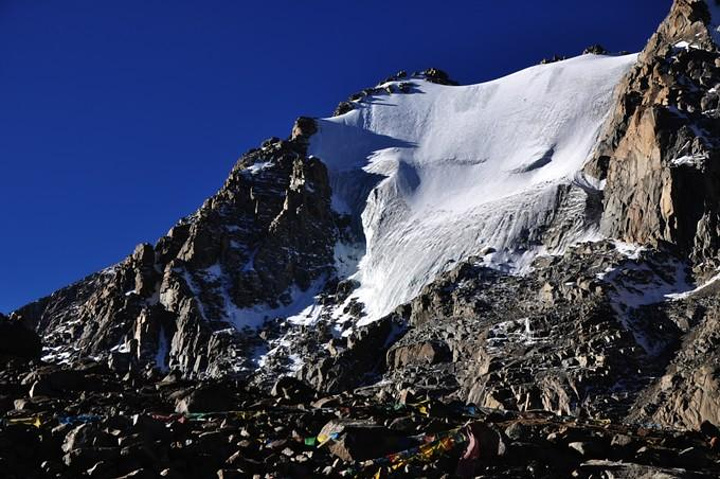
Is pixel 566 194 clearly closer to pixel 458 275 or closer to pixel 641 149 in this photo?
pixel 641 149

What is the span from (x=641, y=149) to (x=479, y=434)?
86.8m

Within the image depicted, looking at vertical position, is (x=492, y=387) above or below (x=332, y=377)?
below

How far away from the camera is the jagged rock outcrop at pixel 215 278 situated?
359 feet

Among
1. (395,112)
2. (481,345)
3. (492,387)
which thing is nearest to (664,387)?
(492,387)

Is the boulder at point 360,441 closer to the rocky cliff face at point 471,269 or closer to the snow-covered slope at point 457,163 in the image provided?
the rocky cliff face at point 471,269

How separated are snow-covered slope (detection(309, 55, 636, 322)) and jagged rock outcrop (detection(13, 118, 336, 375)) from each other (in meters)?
8.35

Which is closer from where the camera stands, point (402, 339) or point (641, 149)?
point (402, 339)

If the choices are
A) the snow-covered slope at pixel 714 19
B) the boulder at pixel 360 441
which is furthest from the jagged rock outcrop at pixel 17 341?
the snow-covered slope at pixel 714 19

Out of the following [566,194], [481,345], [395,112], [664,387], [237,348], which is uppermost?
[395,112]

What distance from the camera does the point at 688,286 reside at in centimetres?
8031

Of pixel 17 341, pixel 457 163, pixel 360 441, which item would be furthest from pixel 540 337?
pixel 457 163

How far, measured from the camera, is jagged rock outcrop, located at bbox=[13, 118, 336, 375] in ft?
359

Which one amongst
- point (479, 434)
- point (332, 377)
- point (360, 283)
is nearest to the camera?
point (479, 434)

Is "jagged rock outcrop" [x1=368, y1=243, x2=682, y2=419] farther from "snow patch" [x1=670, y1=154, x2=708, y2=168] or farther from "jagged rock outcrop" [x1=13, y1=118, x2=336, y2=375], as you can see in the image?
"jagged rock outcrop" [x1=13, y1=118, x2=336, y2=375]
